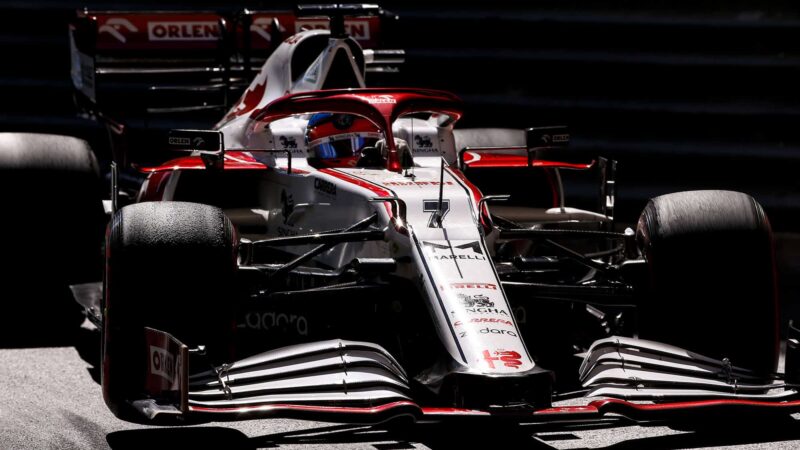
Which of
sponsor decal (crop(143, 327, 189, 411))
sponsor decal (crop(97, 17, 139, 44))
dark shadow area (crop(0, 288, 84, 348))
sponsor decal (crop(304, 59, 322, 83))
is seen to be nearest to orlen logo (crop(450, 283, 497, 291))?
sponsor decal (crop(143, 327, 189, 411))

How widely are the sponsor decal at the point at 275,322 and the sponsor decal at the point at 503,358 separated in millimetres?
1268

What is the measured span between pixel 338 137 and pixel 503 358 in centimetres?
218

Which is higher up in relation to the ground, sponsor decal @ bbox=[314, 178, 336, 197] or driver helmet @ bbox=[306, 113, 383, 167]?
driver helmet @ bbox=[306, 113, 383, 167]

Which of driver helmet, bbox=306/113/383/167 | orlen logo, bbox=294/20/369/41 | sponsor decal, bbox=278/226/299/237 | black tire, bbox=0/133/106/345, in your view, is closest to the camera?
sponsor decal, bbox=278/226/299/237

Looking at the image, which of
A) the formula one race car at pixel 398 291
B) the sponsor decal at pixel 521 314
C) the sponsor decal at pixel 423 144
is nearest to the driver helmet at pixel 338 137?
the formula one race car at pixel 398 291

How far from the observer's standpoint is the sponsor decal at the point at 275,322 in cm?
618

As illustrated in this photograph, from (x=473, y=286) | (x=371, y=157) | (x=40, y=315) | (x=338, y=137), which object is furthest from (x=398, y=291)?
(x=40, y=315)

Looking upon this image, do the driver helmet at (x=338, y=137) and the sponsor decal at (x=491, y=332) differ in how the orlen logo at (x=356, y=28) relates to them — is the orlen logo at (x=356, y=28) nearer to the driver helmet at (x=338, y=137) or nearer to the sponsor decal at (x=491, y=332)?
the driver helmet at (x=338, y=137)

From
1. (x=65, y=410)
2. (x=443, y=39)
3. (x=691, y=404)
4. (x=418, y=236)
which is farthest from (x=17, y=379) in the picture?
(x=443, y=39)

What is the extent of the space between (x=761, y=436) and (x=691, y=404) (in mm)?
502

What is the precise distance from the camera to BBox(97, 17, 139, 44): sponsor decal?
8945 mm

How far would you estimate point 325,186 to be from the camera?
641 cm

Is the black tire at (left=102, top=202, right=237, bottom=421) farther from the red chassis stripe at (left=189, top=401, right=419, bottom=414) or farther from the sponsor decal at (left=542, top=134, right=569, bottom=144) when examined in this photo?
the sponsor decal at (left=542, top=134, right=569, bottom=144)

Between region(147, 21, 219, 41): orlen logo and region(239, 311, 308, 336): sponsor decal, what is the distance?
3139mm
